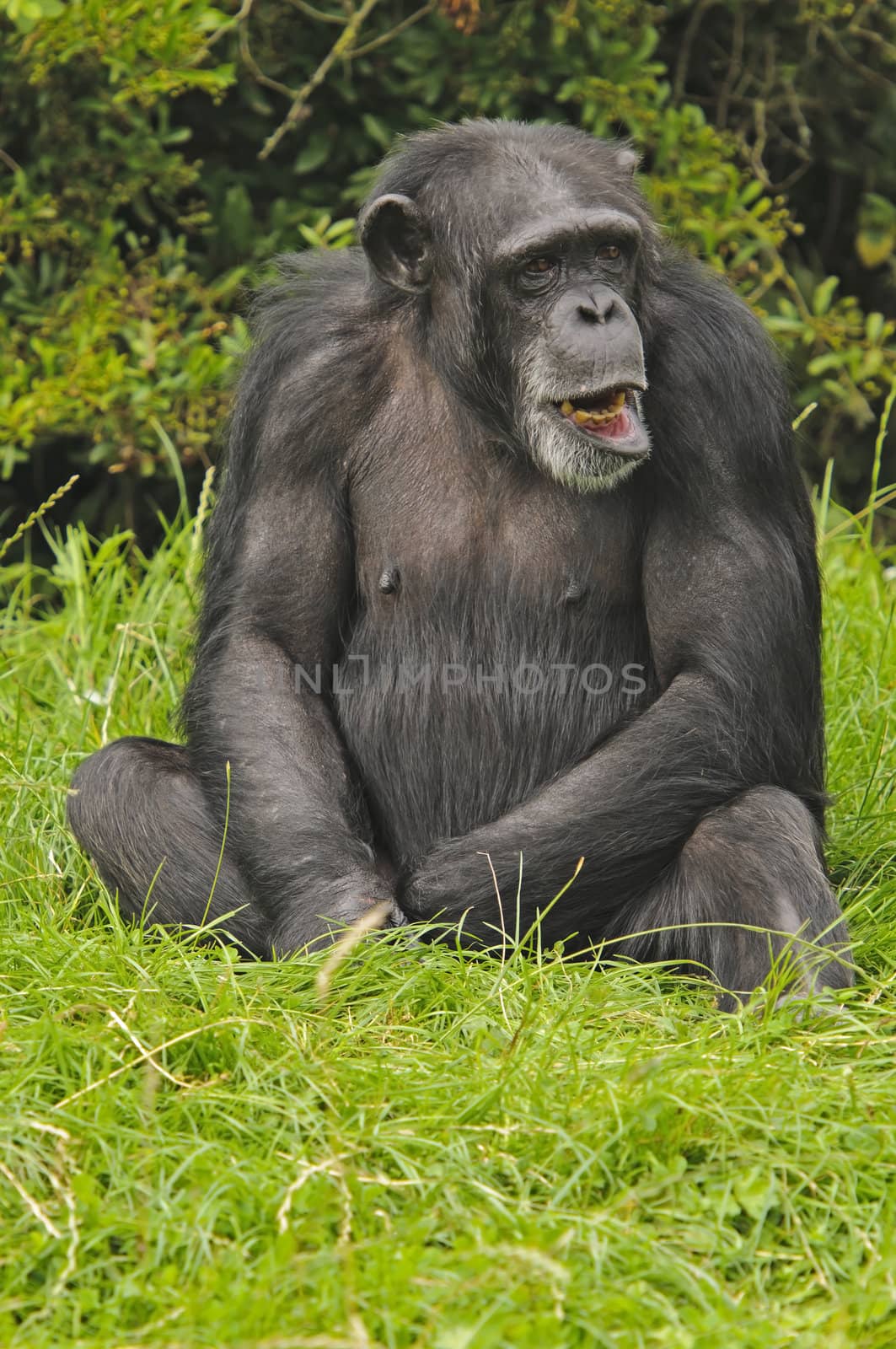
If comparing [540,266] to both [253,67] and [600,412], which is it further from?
[253,67]

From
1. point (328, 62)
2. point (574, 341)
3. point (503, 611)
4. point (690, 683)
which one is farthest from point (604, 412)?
point (328, 62)

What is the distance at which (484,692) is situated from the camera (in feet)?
14.5

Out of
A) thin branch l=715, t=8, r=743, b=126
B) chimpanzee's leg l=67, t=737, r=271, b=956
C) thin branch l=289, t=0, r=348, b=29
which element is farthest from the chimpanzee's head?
thin branch l=715, t=8, r=743, b=126

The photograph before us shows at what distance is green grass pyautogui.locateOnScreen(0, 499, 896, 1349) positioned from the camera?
2.74 metres

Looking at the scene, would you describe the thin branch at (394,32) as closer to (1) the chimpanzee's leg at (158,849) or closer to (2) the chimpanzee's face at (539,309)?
(2) the chimpanzee's face at (539,309)

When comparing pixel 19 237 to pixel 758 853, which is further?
pixel 19 237

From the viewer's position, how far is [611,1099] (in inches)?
126

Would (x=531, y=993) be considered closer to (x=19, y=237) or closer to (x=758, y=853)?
(x=758, y=853)

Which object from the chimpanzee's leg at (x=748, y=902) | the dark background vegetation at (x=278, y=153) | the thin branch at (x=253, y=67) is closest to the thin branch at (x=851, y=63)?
the dark background vegetation at (x=278, y=153)

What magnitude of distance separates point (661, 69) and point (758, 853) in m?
4.32

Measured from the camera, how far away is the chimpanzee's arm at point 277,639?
435 cm

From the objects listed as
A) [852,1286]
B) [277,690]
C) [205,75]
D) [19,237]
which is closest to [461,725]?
[277,690]

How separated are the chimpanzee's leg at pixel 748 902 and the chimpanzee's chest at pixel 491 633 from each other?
0.43 metres

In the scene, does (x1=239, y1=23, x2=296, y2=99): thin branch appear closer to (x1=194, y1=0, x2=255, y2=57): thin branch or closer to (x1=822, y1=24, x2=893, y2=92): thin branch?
(x1=194, y1=0, x2=255, y2=57): thin branch
